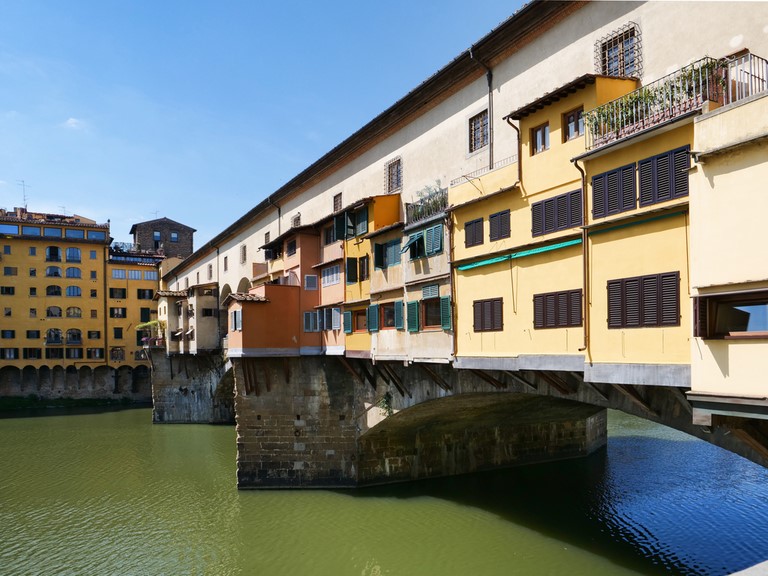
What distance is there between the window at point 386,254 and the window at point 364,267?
0.90 metres

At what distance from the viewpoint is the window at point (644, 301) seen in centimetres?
1082

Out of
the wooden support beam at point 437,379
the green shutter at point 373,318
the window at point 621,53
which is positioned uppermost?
the window at point 621,53

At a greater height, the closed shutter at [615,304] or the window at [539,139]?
the window at [539,139]

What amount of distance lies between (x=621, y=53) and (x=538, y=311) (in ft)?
21.0

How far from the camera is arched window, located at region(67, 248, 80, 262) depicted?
65.8 metres

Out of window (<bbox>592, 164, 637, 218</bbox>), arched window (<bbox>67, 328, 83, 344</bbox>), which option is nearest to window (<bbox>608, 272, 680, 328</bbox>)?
window (<bbox>592, 164, 637, 218</bbox>)

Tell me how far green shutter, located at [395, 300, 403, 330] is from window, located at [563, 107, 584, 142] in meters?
8.66

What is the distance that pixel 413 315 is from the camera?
1920 centimetres

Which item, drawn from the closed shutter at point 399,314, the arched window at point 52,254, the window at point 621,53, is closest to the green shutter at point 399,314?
the closed shutter at point 399,314

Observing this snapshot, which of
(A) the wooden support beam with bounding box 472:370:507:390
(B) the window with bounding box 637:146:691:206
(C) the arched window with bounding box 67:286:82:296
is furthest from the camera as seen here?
(C) the arched window with bounding box 67:286:82:296

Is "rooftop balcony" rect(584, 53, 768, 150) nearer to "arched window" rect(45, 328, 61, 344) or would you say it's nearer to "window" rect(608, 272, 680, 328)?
"window" rect(608, 272, 680, 328)

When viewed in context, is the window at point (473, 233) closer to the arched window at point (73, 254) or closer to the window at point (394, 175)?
the window at point (394, 175)

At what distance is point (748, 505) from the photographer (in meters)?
21.8

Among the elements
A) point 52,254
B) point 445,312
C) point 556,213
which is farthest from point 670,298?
point 52,254
